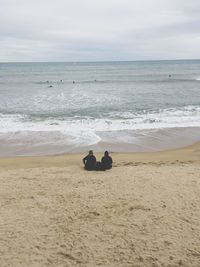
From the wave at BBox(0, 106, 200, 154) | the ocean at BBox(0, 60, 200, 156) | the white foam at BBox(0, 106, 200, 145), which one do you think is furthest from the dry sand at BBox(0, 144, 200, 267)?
the white foam at BBox(0, 106, 200, 145)

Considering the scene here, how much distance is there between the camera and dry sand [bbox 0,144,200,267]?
277 inches

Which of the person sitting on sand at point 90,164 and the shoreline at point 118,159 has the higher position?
the person sitting on sand at point 90,164

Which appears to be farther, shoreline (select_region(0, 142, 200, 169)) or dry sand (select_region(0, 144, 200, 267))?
shoreline (select_region(0, 142, 200, 169))

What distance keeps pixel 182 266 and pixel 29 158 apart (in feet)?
29.4

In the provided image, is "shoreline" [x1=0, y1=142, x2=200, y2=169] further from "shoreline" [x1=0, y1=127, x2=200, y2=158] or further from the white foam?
the white foam

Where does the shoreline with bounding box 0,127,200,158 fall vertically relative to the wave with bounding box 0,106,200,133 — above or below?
below

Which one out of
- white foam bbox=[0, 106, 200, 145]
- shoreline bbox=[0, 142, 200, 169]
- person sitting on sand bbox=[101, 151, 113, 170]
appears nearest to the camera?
person sitting on sand bbox=[101, 151, 113, 170]

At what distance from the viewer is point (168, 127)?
20250 millimetres

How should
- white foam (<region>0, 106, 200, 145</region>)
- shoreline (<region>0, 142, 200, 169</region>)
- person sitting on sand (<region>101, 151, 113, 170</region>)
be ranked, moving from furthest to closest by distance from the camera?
white foam (<region>0, 106, 200, 145</region>) < shoreline (<region>0, 142, 200, 169</region>) < person sitting on sand (<region>101, 151, 113, 170</region>)

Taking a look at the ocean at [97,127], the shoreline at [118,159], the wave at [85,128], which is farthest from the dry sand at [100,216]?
the wave at [85,128]

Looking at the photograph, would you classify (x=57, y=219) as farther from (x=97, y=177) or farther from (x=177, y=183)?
(x=177, y=183)

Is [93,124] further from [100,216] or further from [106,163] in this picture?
[100,216]

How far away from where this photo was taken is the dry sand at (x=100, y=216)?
277 inches

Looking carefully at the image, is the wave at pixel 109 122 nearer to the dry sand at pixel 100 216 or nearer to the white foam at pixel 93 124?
the white foam at pixel 93 124
